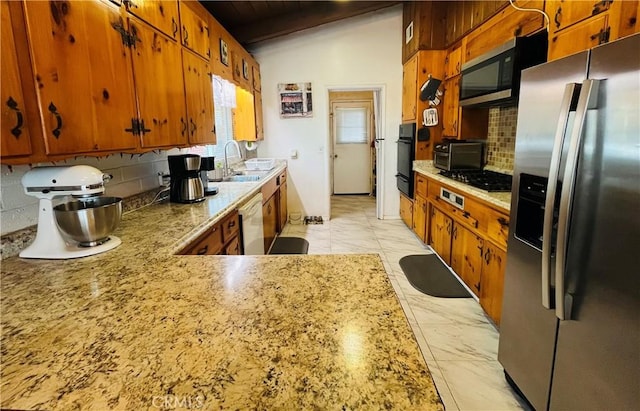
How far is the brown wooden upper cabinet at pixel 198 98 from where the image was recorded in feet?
7.48

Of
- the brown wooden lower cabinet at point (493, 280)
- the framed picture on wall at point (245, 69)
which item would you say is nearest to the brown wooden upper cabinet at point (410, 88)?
the framed picture on wall at point (245, 69)

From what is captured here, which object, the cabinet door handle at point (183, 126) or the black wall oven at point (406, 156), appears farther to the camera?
the black wall oven at point (406, 156)

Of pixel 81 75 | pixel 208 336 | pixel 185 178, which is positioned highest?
pixel 81 75

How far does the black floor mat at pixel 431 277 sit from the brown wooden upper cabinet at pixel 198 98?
84.5 inches

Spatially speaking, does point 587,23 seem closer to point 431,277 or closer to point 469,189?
point 469,189

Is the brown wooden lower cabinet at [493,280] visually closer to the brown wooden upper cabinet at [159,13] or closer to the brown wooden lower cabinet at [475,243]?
the brown wooden lower cabinet at [475,243]

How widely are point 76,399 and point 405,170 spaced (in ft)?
13.9

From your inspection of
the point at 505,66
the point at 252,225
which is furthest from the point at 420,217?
the point at 252,225

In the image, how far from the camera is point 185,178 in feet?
7.22

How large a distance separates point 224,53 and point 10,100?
8.00 feet

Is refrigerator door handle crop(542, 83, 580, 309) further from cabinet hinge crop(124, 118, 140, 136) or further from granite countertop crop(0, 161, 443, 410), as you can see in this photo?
cabinet hinge crop(124, 118, 140, 136)

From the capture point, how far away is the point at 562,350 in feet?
4.28

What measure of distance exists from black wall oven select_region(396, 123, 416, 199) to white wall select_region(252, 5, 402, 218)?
31cm

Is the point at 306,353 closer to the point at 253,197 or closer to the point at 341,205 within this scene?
the point at 253,197
